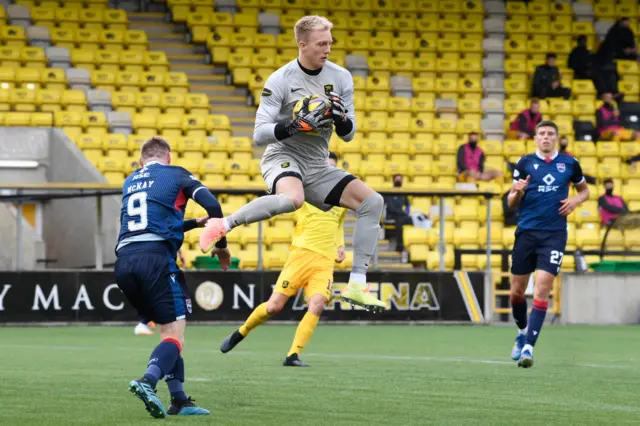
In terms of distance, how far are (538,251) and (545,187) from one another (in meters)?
0.59

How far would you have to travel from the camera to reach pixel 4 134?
22219 millimetres

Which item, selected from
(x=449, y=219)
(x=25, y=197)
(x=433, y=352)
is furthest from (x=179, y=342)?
(x=449, y=219)

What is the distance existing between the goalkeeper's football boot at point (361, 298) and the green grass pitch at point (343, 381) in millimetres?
576

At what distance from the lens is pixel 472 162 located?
2378 centimetres

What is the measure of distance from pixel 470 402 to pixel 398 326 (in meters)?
10.8

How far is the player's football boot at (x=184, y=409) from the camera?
7.25m

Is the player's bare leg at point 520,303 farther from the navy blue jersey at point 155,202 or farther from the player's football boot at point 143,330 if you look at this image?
the player's football boot at point 143,330

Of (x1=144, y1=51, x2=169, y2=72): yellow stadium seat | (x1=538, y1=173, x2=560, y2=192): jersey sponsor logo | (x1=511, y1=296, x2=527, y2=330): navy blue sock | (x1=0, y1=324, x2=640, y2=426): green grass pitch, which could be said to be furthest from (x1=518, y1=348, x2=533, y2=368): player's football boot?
(x1=144, y1=51, x2=169, y2=72): yellow stadium seat

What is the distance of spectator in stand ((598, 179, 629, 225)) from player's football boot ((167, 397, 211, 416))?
17.0m

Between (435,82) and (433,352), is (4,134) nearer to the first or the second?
(435,82)

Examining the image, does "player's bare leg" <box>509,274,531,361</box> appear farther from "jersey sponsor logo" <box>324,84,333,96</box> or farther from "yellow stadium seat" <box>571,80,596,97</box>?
"yellow stadium seat" <box>571,80,596,97</box>

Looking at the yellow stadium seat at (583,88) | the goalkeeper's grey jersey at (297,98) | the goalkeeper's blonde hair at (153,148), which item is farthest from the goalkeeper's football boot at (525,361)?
the yellow stadium seat at (583,88)

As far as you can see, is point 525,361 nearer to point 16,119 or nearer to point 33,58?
point 16,119

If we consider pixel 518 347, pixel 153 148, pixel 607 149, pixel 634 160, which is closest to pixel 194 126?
pixel 607 149
